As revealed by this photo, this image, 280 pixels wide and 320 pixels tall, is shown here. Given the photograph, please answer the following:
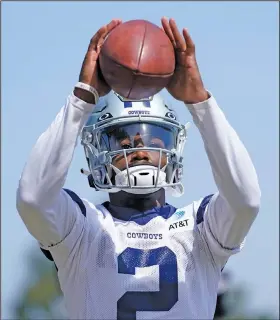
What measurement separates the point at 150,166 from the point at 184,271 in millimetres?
578

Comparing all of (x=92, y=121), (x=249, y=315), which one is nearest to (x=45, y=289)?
(x=249, y=315)

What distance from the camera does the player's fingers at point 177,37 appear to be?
6211 mm

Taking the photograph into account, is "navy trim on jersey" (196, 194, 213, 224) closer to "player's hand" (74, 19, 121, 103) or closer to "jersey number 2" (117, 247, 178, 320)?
"jersey number 2" (117, 247, 178, 320)

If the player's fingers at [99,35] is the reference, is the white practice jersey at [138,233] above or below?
below

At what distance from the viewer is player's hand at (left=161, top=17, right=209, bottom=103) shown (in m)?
6.19

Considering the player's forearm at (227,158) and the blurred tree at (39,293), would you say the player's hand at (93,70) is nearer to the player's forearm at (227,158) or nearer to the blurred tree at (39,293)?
the player's forearm at (227,158)

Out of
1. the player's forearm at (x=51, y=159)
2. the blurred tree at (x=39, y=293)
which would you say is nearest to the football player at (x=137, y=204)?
A: the player's forearm at (x=51, y=159)

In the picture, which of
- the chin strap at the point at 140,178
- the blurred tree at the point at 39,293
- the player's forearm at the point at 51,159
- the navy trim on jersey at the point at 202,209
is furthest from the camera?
the blurred tree at the point at 39,293

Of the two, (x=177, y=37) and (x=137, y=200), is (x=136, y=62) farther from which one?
(x=137, y=200)

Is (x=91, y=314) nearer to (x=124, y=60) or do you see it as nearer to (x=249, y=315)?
(x=124, y=60)

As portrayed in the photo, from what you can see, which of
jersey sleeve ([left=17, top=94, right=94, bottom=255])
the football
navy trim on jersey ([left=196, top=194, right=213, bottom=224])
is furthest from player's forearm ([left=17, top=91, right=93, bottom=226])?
navy trim on jersey ([left=196, top=194, right=213, bottom=224])

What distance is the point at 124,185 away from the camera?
661 cm

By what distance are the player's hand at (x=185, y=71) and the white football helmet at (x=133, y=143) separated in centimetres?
53

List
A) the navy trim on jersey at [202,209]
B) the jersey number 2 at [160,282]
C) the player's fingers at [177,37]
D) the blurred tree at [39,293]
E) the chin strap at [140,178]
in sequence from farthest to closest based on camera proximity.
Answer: the blurred tree at [39,293], the navy trim on jersey at [202,209], the chin strap at [140,178], the jersey number 2 at [160,282], the player's fingers at [177,37]
